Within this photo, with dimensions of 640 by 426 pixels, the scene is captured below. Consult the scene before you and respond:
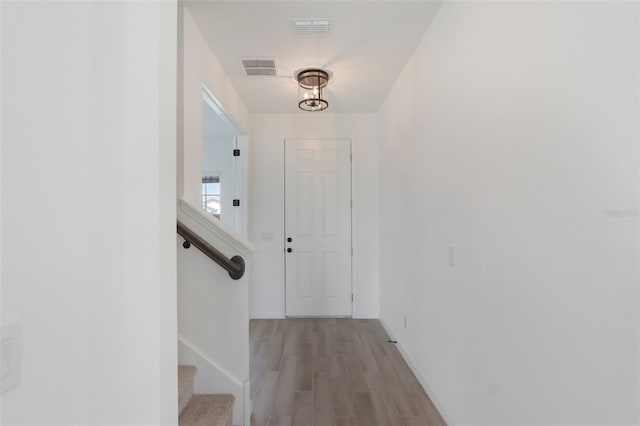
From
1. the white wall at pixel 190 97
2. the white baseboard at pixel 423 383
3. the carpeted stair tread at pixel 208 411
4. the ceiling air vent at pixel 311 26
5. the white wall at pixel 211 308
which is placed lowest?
the white baseboard at pixel 423 383

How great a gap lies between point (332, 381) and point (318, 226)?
6.59ft

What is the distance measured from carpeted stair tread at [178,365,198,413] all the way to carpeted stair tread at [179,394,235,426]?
5 centimetres

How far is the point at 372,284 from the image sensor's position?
161 inches

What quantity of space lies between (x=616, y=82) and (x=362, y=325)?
342 centimetres

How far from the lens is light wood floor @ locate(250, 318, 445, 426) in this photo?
206 cm

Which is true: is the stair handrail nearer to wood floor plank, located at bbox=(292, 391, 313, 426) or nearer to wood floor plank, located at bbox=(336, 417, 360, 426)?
wood floor plank, located at bbox=(292, 391, 313, 426)

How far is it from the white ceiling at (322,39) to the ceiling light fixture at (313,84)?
0.27ft

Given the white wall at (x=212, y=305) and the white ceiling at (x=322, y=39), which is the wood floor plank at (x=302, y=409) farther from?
the white ceiling at (x=322, y=39)
